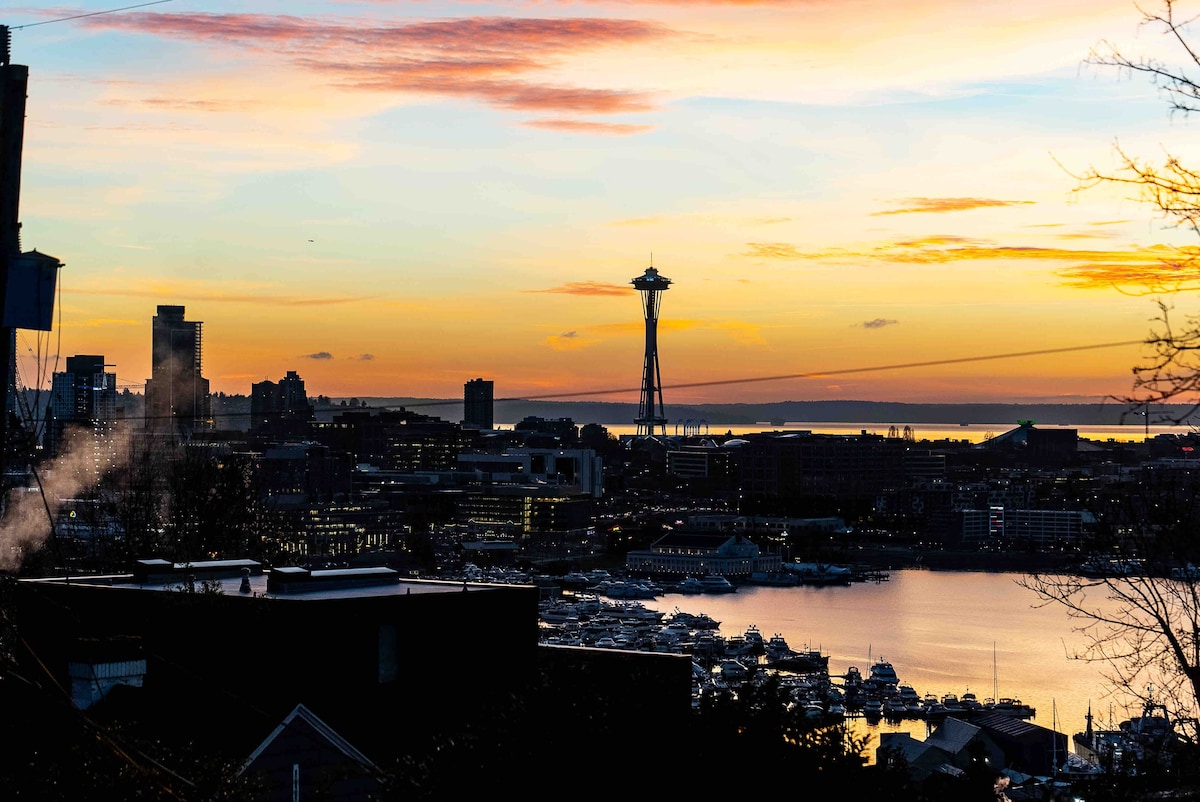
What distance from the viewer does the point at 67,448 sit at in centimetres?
1795

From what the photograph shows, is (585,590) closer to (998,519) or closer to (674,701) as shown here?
(998,519)

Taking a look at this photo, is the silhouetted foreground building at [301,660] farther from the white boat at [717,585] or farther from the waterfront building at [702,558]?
the waterfront building at [702,558]

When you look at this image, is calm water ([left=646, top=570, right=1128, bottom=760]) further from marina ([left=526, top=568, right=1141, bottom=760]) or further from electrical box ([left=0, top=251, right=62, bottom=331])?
electrical box ([left=0, top=251, right=62, bottom=331])

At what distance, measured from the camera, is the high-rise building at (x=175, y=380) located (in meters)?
34.4

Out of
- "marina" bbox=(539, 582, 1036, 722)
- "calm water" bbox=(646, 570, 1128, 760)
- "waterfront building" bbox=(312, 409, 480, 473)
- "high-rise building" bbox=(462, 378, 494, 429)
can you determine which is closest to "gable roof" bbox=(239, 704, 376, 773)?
"marina" bbox=(539, 582, 1036, 722)

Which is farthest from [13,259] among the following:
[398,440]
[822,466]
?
[398,440]

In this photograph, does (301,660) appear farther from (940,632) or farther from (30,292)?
(940,632)

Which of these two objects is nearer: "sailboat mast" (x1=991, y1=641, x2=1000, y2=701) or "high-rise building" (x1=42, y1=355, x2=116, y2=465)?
"high-rise building" (x1=42, y1=355, x2=116, y2=465)

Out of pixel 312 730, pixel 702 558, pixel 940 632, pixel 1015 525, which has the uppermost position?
pixel 312 730

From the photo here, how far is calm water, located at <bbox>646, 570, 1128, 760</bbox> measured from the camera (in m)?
18.5

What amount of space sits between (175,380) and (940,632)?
24.5 metres

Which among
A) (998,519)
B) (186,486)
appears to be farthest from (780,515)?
(186,486)

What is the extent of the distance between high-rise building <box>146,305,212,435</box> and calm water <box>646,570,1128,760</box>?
12.6 meters

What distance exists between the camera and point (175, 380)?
133ft
